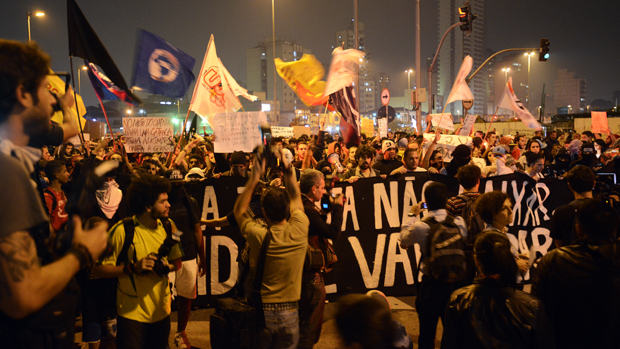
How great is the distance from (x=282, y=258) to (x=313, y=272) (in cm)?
66

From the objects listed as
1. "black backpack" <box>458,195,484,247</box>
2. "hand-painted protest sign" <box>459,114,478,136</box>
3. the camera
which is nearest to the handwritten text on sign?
the camera

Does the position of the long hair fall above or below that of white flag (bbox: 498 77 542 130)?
below

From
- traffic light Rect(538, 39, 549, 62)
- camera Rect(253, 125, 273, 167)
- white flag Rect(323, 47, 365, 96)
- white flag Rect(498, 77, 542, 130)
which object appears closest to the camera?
camera Rect(253, 125, 273, 167)

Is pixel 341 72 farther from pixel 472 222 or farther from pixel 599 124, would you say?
pixel 599 124

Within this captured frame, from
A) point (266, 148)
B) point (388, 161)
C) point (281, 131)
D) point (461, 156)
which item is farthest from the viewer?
point (281, 131)

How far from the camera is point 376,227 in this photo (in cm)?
630

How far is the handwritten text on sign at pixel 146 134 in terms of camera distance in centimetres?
703

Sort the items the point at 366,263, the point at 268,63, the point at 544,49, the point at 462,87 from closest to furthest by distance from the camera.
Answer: the point at 366,263 < the point at 462,87 < the point at 544,49 < the point at 268,63

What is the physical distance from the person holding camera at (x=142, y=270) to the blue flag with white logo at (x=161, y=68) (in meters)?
3.35

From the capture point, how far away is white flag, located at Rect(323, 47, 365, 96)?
886 cm

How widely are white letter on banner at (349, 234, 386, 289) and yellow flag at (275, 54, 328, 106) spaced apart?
→ 13.5ft

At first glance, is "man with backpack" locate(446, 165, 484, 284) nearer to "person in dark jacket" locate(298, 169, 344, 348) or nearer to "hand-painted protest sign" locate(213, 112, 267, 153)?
"person in dark jacket" locate(298, 169, 344, 348)

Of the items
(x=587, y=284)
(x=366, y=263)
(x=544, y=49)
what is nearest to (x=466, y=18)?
(x=544, y=49)

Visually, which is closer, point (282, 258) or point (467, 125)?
point (282, 258)
